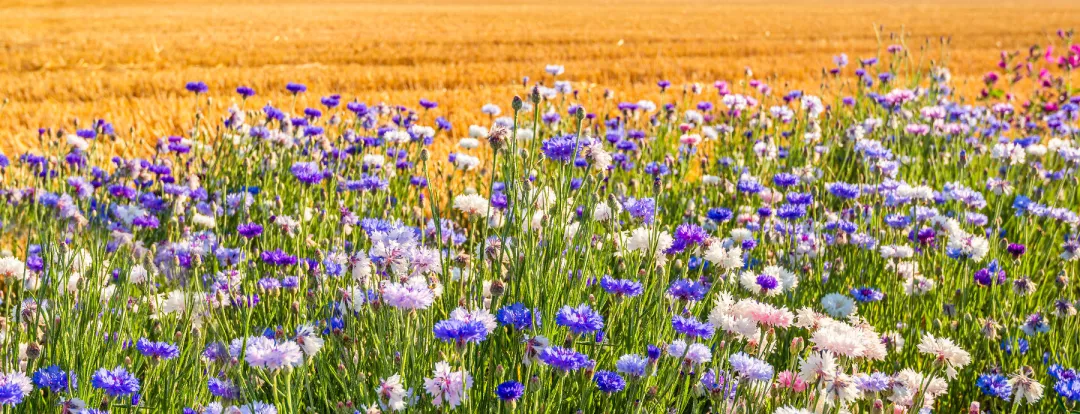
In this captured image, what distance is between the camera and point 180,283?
3021 millimetres

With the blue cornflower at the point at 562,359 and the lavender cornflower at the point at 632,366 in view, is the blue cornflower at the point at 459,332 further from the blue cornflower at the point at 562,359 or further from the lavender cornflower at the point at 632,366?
the lavender cornflower at the point at 632,366

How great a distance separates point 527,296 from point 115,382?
35.8 inches

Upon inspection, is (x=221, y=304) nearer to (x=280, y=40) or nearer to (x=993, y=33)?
(x=280, y=40)

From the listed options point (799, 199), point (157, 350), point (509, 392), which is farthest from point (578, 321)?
point (799, 199)

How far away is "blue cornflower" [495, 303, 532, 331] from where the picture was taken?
196 centimetres

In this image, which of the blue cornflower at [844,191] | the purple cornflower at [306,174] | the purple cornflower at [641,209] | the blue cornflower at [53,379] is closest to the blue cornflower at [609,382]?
the purple cornflower at [641,209]

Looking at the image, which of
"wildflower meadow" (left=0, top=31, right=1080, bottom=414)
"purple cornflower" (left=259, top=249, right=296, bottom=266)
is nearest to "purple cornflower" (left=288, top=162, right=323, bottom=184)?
"wildflower meadow" (left=0, top=31, right=1080, bottom=414)

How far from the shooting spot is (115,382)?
1902 mm

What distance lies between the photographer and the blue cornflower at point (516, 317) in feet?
6.45

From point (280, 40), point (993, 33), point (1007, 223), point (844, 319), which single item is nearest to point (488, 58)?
point (280, 40)

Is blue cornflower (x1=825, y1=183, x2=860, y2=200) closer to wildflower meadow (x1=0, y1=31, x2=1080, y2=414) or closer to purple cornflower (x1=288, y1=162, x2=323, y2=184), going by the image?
wildflower meadow (x1=0, y1=31, x2=1080, y2=414)

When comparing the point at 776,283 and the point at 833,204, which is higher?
the point at 776,283

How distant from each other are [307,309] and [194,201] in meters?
1.32

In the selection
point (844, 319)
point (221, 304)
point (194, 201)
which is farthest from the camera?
point (194, 201)
